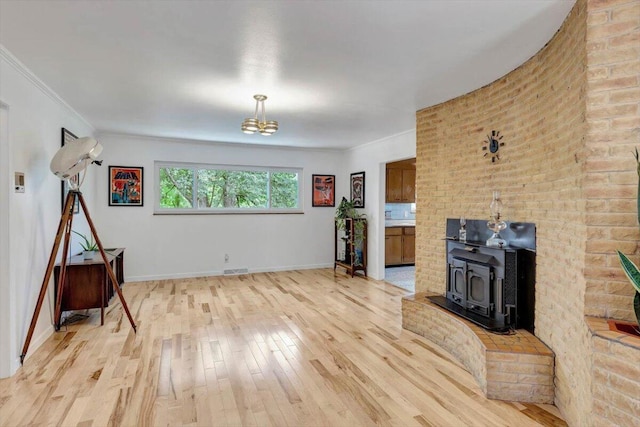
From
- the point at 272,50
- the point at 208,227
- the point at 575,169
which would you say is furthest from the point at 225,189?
the point at 575,169

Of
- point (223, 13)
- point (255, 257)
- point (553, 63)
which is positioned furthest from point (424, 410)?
point (255, 257)

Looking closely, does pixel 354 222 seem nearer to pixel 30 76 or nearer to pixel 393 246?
pixel 393 246

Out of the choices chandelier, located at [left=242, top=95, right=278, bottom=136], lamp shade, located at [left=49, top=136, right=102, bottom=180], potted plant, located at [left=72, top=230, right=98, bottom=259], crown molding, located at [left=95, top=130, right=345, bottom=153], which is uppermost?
crown molding, located at [left=95, top=130, right=345, bottom=153]

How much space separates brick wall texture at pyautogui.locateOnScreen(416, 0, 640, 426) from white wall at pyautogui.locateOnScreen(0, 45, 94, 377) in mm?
3651

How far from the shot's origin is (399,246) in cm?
707

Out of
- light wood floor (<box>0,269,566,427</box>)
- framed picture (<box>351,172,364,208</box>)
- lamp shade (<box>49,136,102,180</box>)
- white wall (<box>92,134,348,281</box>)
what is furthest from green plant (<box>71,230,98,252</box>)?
framed picture (<box>351,172,364,208</box>)

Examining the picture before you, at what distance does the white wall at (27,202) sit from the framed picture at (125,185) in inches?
73.4

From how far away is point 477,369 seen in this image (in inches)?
97.0

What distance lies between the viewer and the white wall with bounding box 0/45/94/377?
2.54 m

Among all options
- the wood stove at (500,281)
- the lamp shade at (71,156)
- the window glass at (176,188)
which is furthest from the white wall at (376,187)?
the lamp shade at (71,156)

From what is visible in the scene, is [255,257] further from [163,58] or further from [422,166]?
A: [163,58]

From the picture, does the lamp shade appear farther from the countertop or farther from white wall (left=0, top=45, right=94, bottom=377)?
the countertop

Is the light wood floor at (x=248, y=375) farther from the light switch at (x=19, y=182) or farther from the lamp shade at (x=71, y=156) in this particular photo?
the lamp shade at (x=71, y=156)

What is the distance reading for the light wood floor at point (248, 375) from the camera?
6.80ft
